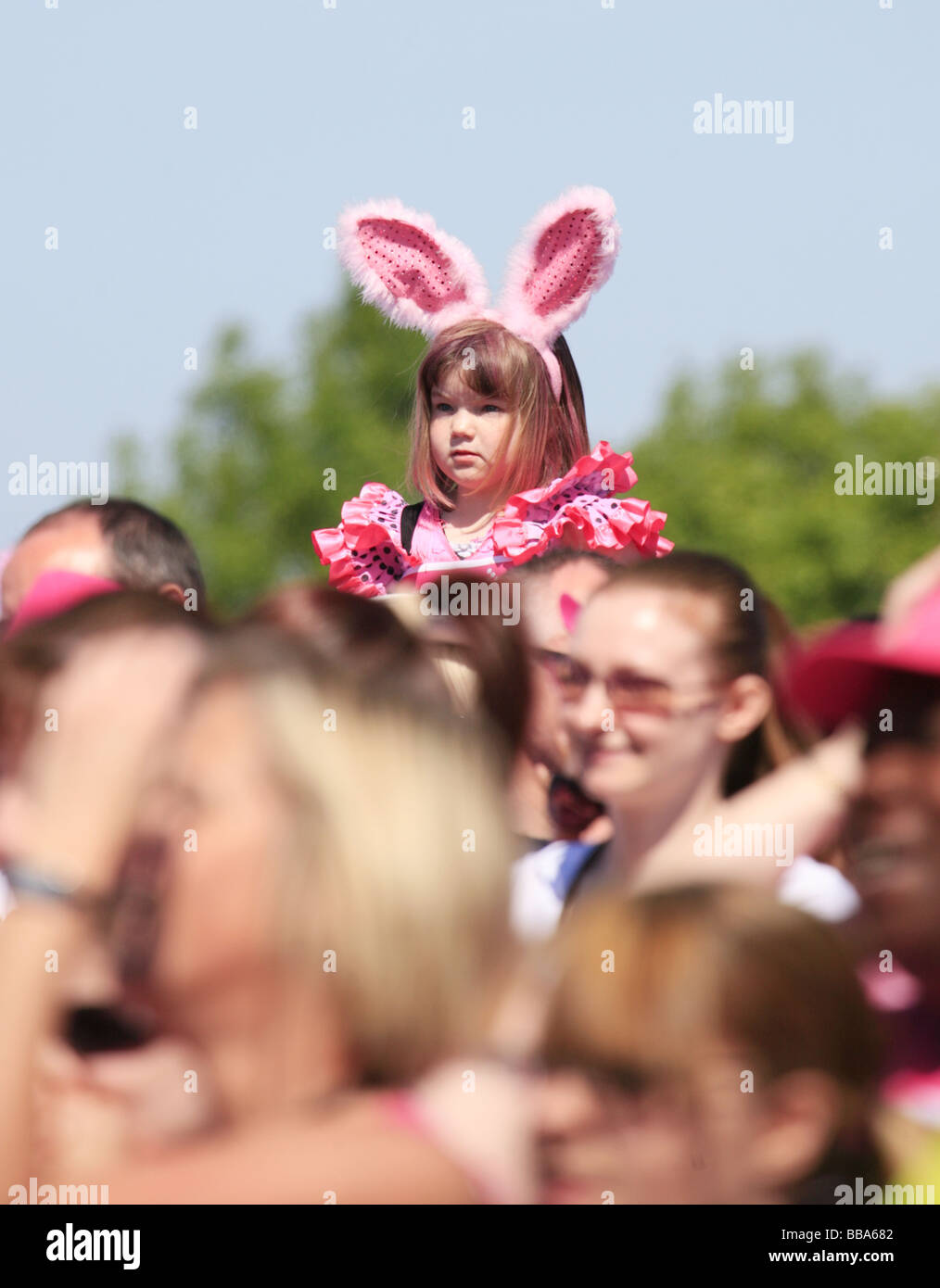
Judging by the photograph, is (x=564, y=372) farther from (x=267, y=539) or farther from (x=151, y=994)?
(x=267, y=539)

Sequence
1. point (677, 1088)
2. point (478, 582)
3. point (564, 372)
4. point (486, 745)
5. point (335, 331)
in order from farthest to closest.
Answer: point (335, 331)
point (564, 372)
point (478, 582)
point (486, 745)
point (677, 1088)

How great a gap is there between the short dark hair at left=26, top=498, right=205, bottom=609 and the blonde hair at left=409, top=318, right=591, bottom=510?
1044mm

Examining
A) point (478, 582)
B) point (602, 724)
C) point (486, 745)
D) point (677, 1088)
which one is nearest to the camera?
point (677, 1088)

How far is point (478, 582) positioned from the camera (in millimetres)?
3127

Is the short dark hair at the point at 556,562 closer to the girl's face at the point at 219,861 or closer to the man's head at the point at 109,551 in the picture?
the man's head at the point at 109,551

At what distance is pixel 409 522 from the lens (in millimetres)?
4234

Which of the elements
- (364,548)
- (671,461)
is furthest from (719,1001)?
(671,461)

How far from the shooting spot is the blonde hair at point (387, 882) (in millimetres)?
1521

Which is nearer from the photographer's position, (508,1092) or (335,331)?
(508,1092)

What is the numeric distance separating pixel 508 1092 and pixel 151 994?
1.18 feet

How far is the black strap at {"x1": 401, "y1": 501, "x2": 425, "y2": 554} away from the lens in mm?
4188

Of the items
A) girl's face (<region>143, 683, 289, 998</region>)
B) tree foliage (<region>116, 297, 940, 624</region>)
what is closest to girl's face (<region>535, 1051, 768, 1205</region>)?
girl's face (<region>143, 683, 289, 998</region>)

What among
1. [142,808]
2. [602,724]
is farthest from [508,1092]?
[602,724]

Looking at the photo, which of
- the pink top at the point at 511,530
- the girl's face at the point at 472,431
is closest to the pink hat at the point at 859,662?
the pink top at the point at 511,530
